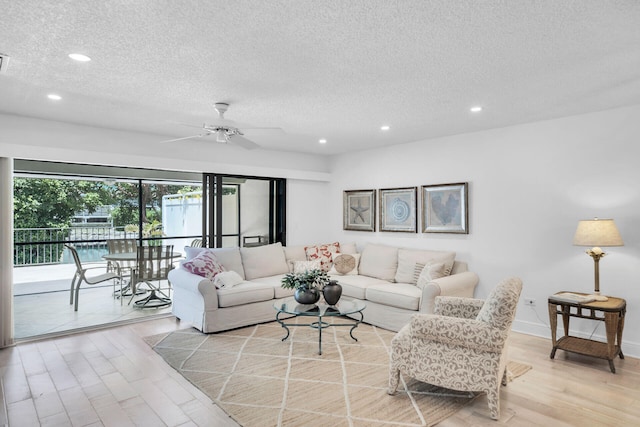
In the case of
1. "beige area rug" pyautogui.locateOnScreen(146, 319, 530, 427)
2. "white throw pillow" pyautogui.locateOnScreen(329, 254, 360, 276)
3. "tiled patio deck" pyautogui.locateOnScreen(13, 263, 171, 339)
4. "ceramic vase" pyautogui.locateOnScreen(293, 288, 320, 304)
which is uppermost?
"white throw pillow" pyautogui.locateOnScreen(329, 254, 360, 276)

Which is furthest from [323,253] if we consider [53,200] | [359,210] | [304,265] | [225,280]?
[53,200]

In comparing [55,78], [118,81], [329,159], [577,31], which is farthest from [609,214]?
[55,78]

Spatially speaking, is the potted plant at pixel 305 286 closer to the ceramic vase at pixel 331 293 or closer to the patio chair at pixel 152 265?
the ceramic vase at pixel 331 293

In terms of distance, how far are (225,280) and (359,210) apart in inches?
103

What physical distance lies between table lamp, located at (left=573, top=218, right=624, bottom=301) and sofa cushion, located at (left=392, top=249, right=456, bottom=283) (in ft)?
4.63

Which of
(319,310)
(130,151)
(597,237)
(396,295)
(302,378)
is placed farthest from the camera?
(130,151)

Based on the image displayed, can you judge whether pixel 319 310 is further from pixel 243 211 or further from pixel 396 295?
pixel 243 211

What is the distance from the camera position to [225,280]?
4574mm

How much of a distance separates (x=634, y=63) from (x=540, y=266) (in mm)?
2321

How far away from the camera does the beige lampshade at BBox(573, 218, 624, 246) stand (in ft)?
11.3

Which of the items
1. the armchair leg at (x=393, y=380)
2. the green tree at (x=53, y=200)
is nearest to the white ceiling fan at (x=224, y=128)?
the armchair leg at (x=393, y=380)

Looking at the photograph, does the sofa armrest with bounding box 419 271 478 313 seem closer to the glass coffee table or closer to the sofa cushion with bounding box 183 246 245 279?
the glass coffee table

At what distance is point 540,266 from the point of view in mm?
4246

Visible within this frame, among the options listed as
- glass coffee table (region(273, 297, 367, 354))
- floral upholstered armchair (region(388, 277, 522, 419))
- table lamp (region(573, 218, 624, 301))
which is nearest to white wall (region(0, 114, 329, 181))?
glass coffee table (region(273, 297, 367, 354))
